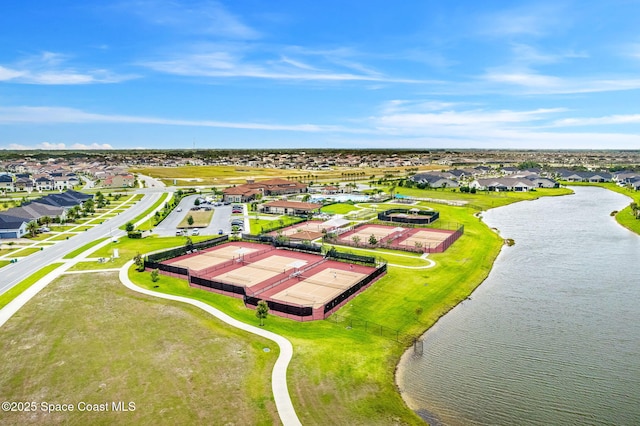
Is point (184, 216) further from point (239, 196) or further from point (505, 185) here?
point (505, 185)

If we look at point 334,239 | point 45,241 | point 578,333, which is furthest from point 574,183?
point 45,241

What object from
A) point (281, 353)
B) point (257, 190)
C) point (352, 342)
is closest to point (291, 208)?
point (257, 190)

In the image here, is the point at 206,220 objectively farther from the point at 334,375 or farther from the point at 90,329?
the point at 334,375

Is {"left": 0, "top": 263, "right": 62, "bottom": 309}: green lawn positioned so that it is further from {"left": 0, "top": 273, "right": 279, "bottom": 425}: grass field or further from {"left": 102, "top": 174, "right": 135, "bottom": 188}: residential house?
{"left": 102, "top": 174, "right": 135, "bottom": 188}: residential house

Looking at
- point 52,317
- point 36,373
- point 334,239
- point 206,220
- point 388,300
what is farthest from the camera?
point 206,220

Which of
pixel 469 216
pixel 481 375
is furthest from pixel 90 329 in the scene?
pixel 469 216

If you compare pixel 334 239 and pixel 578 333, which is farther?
pixel 334 239

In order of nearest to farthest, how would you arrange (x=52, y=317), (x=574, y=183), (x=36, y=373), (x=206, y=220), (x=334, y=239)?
(x=36, y=373), (x=52, y=317), (x=334, y=239), (x=206, y=220), (x=574, y=183)
